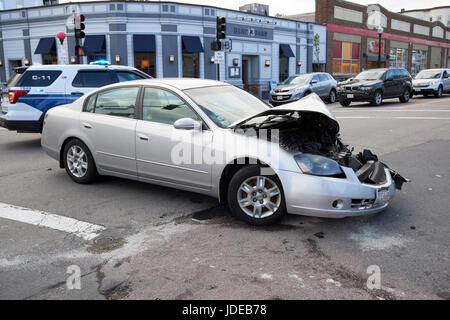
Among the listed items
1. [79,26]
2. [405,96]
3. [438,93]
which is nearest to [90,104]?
[79,26]

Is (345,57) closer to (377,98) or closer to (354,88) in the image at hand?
(377,98)

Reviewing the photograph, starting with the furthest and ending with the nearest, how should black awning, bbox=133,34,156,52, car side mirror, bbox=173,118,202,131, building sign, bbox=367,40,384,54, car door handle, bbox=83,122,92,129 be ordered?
building sign, bbox=367,40,384,54
black awning, bbox=133,34,156,52
car door handle, bbox=83,122,92,129
car side mirror, bbox=173,118,202,131

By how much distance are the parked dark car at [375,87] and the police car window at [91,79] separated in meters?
12.0

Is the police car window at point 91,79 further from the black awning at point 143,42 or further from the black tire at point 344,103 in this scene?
the black awning at point 143,42

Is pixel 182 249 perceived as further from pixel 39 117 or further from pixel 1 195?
pixel 39 117

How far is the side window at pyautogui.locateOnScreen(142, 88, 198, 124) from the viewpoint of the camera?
498cm

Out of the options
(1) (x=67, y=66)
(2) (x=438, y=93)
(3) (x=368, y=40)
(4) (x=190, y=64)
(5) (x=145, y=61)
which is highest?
(3) (x=368, y=40)

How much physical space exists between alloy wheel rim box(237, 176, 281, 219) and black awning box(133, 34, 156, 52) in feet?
74.1

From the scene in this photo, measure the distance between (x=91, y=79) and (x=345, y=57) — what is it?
34247mm

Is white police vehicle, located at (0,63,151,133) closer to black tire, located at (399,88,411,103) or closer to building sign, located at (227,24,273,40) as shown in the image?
black tire, located at (399,88,411,103)

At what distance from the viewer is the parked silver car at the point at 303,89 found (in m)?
19.3

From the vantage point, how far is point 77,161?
19.9 ft

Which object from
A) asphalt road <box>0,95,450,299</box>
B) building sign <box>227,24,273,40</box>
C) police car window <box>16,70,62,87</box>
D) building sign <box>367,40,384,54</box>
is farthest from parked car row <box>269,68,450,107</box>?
building sign <box>367,40,384,54</box>

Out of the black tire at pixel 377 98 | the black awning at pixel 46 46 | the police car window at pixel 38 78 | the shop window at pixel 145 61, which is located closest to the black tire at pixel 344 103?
the black tire at pixel 377 98
